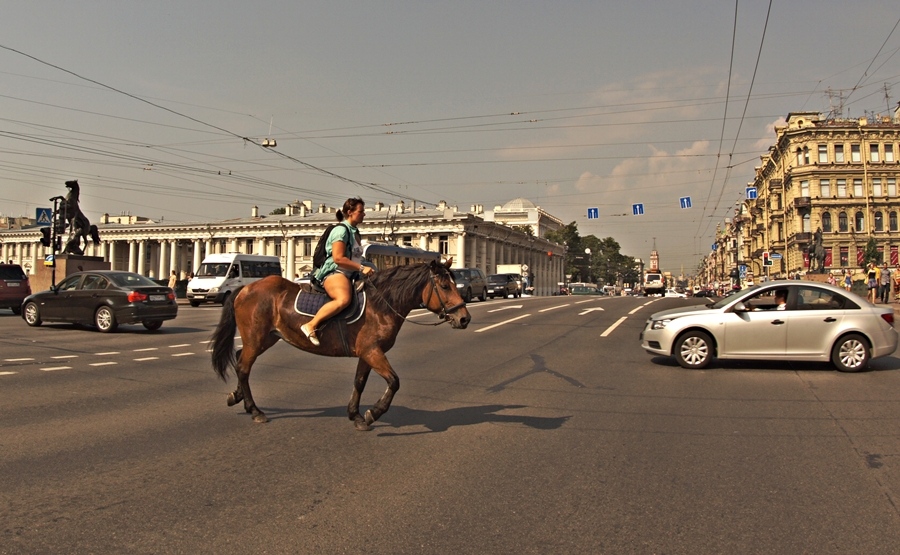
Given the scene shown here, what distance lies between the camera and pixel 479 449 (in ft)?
19.7

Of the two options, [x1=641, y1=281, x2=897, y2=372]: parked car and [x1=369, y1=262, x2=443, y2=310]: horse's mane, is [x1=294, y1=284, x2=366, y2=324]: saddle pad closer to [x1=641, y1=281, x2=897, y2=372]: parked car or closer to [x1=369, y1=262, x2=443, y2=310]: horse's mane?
[x1=369, y1=262, x2=443, y2=310]: horse's mane

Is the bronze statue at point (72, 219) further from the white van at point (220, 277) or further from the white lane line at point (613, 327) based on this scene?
the white lane line at point (613, 327)

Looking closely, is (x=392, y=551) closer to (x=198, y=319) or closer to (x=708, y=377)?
(x=708, y=377)

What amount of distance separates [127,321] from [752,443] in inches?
609

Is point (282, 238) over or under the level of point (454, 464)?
over

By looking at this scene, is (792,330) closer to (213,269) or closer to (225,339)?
(225,339)

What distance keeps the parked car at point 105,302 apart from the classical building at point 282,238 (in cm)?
7120

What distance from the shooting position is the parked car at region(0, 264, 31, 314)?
22953 mm

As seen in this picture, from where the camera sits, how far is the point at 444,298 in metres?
6.88

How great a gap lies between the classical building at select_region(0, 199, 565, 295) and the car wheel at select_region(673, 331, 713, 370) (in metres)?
77.9

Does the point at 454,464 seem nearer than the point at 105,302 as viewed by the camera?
Yes

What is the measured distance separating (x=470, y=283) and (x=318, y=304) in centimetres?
3359

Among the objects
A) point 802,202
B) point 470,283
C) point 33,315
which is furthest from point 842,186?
point 33,315

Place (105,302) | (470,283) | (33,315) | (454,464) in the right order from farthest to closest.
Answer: (470,283), (33,315), (105,302), (454,464)
